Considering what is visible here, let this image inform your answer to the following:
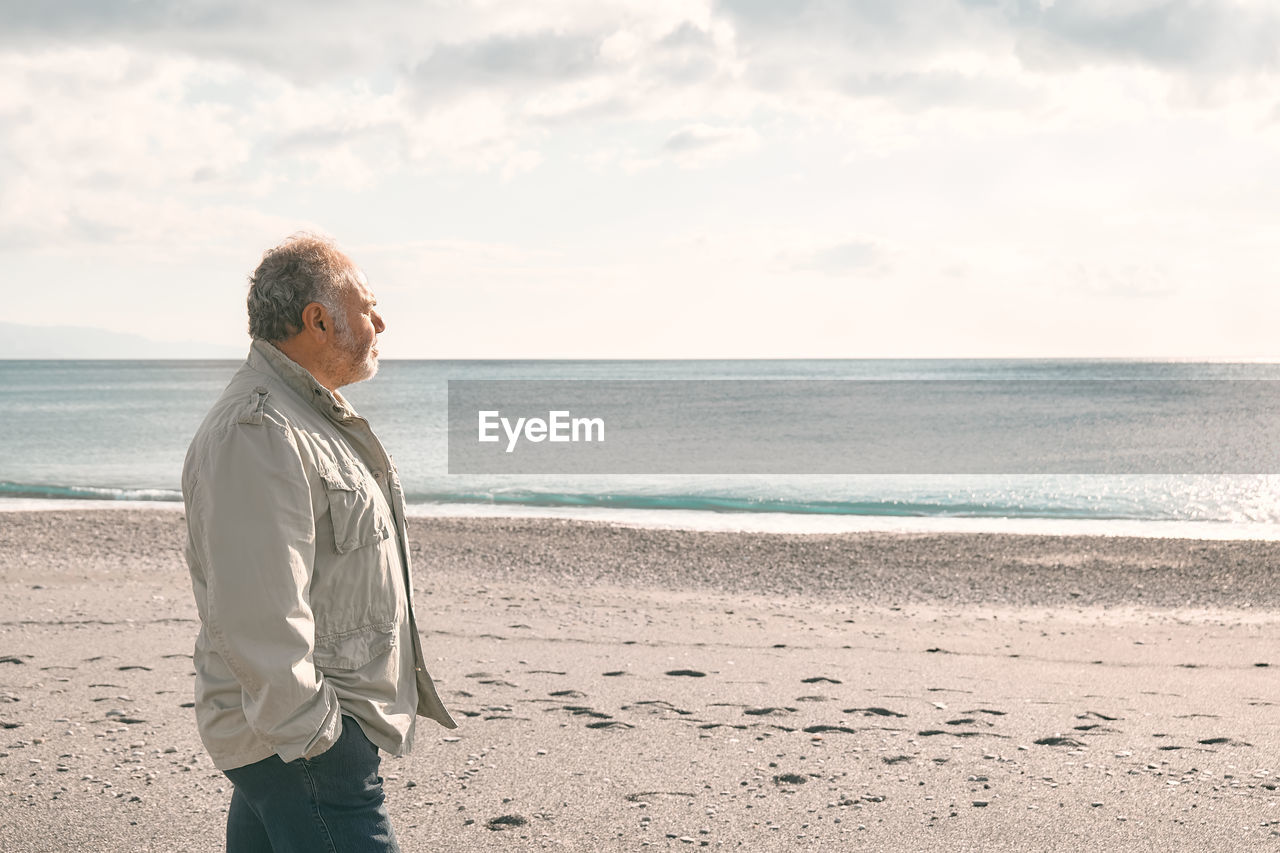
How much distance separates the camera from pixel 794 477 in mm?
27406

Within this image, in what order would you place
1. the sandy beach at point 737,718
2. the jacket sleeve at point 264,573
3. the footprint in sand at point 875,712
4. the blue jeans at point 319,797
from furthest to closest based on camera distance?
the footprint in sand at point 875,712 → the sandy beach at point 737,718 → the blue jeans at point 319,797 → the jacket sleeve at point 264,573

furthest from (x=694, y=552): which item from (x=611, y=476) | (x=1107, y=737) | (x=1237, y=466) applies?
(x=1237, y=466)

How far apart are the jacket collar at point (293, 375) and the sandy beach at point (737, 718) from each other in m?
2.40

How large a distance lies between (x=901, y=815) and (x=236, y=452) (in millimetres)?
3347

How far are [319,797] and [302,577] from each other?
1.53ft

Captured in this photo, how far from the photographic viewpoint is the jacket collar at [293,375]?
2.29 metres

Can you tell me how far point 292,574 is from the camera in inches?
80.4

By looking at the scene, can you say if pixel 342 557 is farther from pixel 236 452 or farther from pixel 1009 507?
pixel 1009 507

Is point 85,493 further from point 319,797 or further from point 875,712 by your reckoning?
point 319,797

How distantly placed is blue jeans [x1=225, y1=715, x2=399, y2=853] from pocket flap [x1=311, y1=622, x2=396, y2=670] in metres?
0.11

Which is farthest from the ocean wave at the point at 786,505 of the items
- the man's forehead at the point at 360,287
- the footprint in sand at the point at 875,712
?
the man's forehead at the point at 360,287

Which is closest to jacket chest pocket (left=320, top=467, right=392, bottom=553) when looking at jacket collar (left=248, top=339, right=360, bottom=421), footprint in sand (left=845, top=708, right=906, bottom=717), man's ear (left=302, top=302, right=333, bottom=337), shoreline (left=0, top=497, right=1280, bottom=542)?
jacket collar (left=248, top=339, right=360, bottom=421)

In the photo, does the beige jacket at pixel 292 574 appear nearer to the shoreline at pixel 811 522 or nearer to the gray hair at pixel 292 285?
the gray hair at pixel 292 285

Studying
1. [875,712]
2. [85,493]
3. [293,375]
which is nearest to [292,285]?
[293,375]
